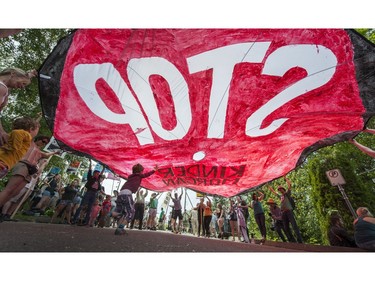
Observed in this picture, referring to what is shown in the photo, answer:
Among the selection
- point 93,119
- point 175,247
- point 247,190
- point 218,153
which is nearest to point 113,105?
point 93,119

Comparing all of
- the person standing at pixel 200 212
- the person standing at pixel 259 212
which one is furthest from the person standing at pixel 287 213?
the person standing at pixel 200 212

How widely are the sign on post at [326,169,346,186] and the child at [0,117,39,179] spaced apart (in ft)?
14.4

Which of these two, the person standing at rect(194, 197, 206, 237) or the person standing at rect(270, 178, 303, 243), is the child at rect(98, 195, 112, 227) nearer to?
the person standing at rect(194, 197, 206, 237)

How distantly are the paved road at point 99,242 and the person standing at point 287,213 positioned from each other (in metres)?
0.15

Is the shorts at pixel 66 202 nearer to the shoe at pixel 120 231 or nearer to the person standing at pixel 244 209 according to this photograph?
the shoe at pixel 120 231

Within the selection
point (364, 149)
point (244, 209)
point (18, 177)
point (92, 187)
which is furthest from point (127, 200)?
point (364, 149)

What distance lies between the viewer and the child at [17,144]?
235 centimetres

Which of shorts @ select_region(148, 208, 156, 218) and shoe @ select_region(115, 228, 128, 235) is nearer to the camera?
shoe @ select_region(115, 228, 128, 235)

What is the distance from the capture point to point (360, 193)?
344 cm

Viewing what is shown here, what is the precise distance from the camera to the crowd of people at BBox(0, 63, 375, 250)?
268cm

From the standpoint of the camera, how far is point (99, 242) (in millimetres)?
2783

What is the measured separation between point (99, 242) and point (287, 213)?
2.86 m

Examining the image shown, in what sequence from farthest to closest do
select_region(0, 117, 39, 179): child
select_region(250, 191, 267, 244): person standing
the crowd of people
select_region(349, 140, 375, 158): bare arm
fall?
select_region(250, 191, 267, 244): person standing < select_region(349, 140, 375, 158): bare arm < the crowd of people < select_region(0, 117, 39, 179): child

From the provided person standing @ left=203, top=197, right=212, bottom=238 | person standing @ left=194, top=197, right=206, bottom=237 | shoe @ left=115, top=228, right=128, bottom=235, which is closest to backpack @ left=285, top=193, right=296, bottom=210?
person standing @ left=203, top=197, right=212, bottom=238
